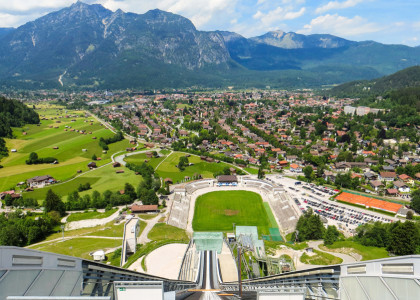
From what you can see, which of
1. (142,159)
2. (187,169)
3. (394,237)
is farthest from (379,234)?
(142,159)

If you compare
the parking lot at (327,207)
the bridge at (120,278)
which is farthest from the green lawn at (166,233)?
the bridge at (120,278)

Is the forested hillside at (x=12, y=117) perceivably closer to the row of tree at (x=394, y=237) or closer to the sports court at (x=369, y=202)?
the sports court at (x=369, y=202)

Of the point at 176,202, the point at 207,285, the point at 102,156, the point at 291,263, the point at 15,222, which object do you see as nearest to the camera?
the point at 207,285

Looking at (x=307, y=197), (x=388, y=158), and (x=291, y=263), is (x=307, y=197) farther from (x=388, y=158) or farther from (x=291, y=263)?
(x=388, y=158)

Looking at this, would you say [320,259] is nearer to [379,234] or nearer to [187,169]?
[379,234]

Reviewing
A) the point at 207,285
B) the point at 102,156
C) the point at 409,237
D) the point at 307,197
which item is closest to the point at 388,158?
the point at 307,197
